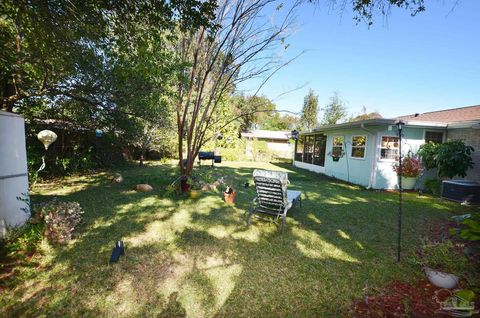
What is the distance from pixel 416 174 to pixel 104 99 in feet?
39.5

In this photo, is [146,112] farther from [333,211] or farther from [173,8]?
[333,211]

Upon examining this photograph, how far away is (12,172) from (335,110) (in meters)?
35.1

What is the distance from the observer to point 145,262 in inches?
135

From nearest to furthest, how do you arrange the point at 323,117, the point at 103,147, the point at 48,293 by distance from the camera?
1. the point at 48,293
2. the point at 103,147
3. the point at 323,117

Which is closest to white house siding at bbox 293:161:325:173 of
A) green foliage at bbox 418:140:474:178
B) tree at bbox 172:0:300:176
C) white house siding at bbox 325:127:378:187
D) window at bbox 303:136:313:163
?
window at bbox 303:136:313:163

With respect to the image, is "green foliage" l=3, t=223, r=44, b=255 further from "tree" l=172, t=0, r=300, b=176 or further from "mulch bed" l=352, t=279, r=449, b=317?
"mulch bed" l=352, t=279, r=449, b=317

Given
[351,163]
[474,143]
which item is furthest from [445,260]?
[351,163]

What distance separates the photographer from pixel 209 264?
11.3ft

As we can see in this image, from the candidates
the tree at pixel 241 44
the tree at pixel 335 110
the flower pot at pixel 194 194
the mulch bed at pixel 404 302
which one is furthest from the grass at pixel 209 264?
the tree at pixel 335 110

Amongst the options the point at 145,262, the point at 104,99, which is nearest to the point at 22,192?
the point at 145,262

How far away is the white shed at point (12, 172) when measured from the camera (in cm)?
362

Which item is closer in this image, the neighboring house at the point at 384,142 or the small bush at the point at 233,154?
the neighboring house at the point at 384,142

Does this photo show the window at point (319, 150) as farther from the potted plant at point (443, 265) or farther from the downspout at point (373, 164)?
the potted plant at point (443, 265)

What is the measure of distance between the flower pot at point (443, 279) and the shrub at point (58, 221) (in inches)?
217
